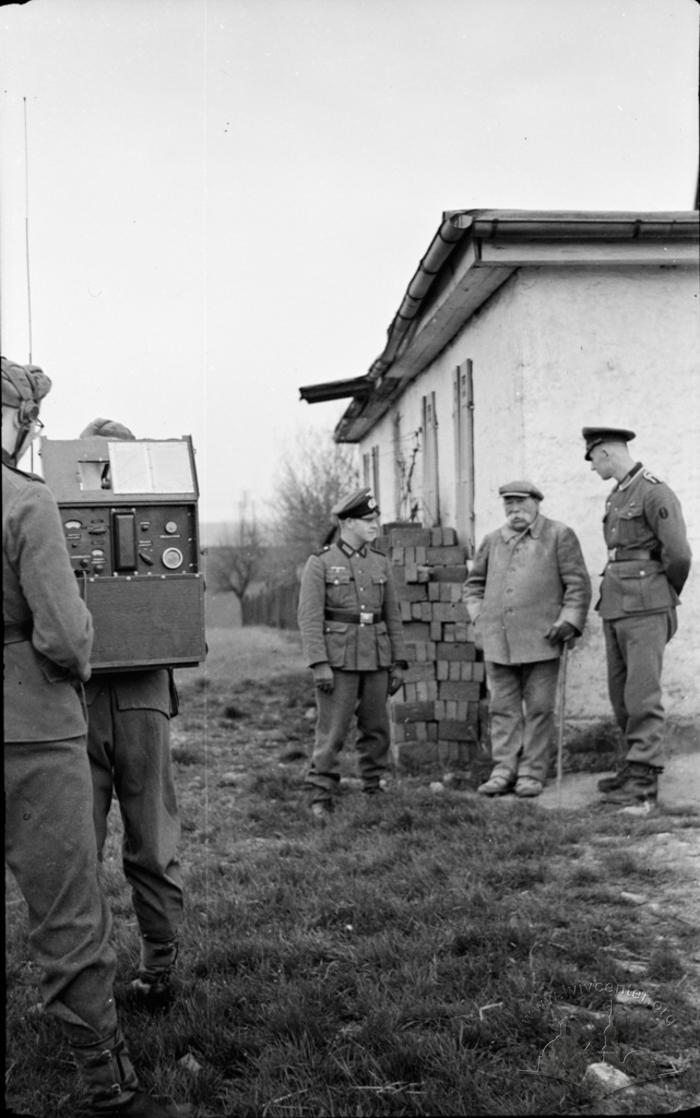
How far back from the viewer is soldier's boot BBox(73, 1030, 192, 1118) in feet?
9.67

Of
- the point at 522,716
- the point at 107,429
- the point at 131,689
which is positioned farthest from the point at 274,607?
the point at 131,689

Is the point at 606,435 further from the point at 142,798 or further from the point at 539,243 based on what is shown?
the point at 142,798

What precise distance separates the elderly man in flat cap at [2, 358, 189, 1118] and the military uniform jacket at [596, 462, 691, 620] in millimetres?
4721

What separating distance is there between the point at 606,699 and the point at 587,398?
90.9 inches

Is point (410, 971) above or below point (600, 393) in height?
below

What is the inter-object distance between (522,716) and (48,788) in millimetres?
5372

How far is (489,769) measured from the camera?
829 cm

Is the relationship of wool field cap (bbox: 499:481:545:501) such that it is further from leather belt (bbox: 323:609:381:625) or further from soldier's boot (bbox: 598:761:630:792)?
soldier's boot (bbox: 598:761:630:792)

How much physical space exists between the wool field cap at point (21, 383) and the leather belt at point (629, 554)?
4.80 meters

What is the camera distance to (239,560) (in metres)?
50.5

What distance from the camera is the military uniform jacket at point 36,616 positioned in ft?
9.59

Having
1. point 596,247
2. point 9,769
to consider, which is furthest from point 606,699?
point 9,769

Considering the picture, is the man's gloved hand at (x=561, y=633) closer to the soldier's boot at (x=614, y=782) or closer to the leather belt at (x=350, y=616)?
the soldier's boot at (x=614, y=782)

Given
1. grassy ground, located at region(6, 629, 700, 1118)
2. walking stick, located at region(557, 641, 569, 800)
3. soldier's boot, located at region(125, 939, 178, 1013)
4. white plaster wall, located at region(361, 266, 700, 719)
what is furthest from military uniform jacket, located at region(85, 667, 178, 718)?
white plaster wall, located at region(361, 266, 700, 719)
